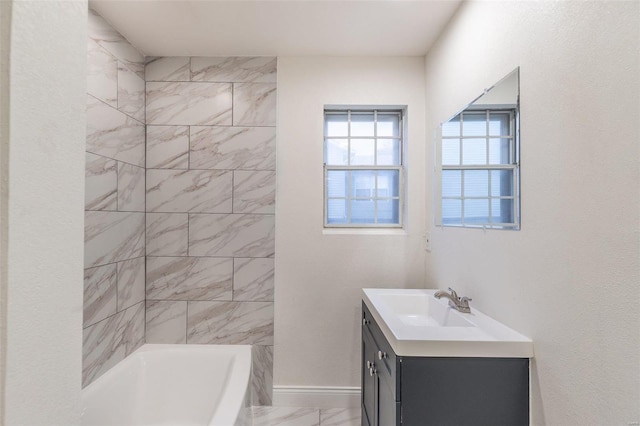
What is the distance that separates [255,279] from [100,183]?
1.21 meters

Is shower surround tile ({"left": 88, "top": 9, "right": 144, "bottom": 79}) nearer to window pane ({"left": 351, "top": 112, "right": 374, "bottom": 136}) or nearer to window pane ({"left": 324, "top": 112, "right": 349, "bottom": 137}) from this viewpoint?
window pane ({"left": 324, "top": 112, "right": 349, "bottom": 137})

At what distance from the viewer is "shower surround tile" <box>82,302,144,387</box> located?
1.95m

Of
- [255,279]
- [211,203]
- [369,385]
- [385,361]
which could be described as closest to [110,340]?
[255,279]

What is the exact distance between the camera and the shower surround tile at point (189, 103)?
2574 millimetres

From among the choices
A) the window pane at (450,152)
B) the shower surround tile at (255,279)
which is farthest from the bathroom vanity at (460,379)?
the shower surround tile at (255,279)

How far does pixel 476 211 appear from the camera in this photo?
1.69m

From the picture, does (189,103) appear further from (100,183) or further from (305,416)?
(305,416)

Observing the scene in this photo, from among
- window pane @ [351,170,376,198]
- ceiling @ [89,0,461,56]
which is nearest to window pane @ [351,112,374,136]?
window pane @ [351,170,376,198]

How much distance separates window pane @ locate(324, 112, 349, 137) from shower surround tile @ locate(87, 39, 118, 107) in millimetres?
1506

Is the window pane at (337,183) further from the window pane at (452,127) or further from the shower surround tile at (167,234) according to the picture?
the shower surround tile at (167,234)

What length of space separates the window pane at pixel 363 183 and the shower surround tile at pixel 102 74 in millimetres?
1768

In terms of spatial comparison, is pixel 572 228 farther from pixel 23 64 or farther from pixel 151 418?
pixel 151 418

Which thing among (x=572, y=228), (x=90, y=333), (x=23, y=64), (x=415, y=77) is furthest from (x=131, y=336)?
(x=415, y=77)

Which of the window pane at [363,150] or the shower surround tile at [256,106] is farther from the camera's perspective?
the window pane at [363,150]
